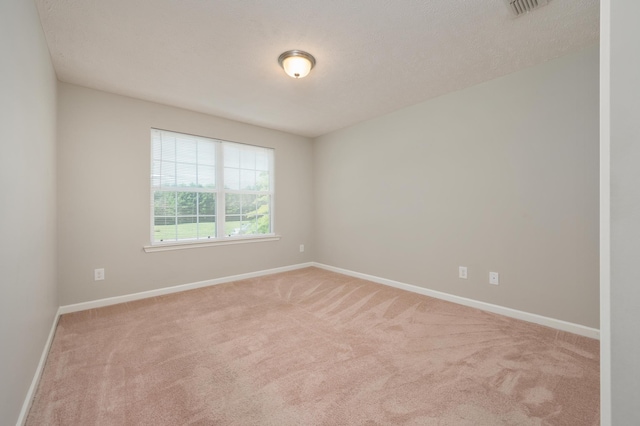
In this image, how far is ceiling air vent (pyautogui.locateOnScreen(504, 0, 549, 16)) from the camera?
176 cm

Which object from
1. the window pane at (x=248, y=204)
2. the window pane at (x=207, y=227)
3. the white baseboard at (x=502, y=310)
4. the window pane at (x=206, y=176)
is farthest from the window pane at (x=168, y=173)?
the white baseboard at (x=502, y=310)

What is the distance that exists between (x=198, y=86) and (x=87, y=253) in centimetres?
219

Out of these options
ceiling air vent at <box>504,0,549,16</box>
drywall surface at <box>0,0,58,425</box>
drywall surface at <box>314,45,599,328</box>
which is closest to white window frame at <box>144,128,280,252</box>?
drywall surface at <box>0,0,58,425</box>

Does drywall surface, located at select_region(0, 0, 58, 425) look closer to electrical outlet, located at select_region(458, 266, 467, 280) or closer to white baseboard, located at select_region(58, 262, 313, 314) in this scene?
white baseboard, located at select_region(58, 262, 313, 314)

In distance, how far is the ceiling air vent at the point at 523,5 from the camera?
1761 millimetres

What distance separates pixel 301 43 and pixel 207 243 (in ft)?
9.23

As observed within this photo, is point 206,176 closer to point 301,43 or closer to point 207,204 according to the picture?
point 207,204

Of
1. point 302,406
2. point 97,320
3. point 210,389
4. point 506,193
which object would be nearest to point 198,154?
point 97,320

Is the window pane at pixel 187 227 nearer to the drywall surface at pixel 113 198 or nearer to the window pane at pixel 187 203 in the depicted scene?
the window pane at pixel 187 203

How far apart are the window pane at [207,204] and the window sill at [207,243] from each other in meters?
0.41

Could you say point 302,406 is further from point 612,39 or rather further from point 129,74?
point 129,74

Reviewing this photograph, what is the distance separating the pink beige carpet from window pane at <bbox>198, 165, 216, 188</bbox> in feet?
5.54

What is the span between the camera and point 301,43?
218 centimetres

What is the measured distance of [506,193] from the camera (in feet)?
8.93
